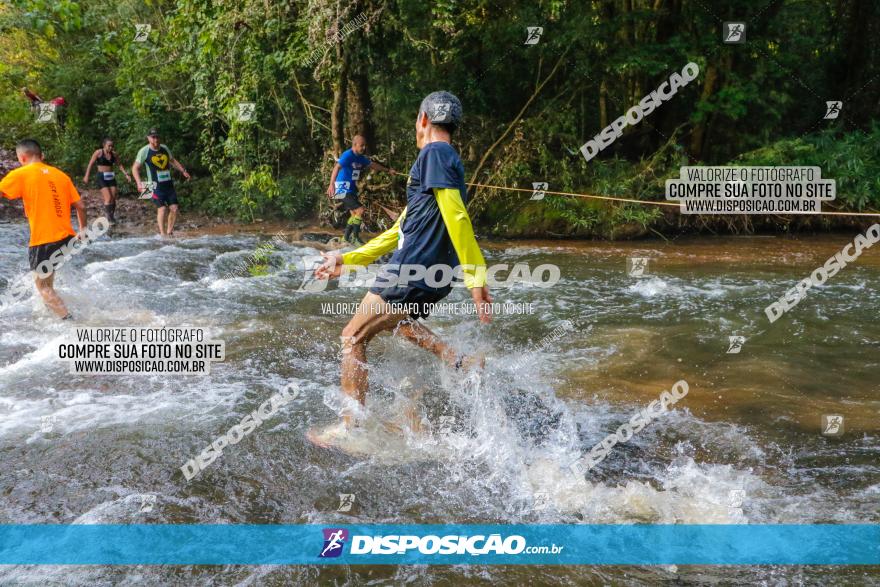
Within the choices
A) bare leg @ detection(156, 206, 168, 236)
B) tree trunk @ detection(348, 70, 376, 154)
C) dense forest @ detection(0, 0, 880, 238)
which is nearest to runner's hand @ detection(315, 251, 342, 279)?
dense forest @ detection(0, 0, 880, 238)

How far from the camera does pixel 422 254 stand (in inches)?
160

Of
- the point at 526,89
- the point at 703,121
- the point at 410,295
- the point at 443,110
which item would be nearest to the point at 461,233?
the point at 410,295

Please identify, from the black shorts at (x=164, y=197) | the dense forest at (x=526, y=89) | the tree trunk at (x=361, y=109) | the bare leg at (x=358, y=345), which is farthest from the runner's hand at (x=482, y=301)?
the tree trunk at (x=361, y=109)

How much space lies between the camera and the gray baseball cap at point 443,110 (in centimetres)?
397

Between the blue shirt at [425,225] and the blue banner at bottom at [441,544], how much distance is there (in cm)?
147

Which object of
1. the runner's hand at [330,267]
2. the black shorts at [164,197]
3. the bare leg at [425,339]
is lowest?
the bare leg at [425,339]

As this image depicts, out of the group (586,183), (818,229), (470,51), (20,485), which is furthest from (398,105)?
(20,485)

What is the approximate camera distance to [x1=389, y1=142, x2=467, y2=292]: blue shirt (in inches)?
154

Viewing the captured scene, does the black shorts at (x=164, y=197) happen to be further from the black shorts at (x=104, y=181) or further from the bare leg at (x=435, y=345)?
the bare leg at (x=435, y=345)

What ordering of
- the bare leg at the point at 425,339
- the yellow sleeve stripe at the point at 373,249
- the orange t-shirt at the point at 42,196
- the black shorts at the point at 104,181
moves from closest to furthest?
1. the yellow sleeve stripe at the point at 373,249
2. the bare leg at the point at 425,339
3. the orange t-shirt at the point at 42,196
4. the black shorts at the point at 104,181

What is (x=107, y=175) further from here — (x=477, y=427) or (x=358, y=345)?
(x=477, y=427)

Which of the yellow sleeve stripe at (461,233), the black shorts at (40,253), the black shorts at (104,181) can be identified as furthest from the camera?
the black shorts at (104,181)

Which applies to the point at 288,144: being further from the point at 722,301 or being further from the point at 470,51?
the point at 722,301

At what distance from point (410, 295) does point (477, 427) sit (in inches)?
39.4
